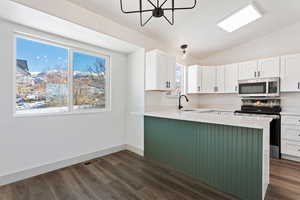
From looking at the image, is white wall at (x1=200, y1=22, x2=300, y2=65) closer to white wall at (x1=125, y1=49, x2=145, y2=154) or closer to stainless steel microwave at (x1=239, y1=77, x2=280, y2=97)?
stainless steel microwave at (x1=239, y1=77, x2=280, y2=97)

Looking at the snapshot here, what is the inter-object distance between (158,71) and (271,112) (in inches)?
107

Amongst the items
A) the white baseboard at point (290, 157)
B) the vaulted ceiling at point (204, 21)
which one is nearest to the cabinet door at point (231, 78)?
the vaulted ceiling at point (204, 21)

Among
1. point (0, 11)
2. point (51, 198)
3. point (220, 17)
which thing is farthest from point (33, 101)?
point (220, 17)

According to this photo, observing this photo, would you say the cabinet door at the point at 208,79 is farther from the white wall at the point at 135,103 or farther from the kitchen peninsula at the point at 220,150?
the kitchen peninsula at the point at 220,150

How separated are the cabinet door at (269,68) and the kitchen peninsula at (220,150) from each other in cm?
197

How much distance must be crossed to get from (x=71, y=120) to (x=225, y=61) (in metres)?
4.43

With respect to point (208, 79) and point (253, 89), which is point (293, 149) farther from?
point (208, 79)

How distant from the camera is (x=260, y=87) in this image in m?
3.53

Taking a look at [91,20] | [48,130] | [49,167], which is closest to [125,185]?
[49,167]

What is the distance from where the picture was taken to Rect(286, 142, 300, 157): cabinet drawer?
9.45 ft

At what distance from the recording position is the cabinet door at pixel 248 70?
3.62 meters

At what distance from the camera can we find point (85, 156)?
2902 millimetres

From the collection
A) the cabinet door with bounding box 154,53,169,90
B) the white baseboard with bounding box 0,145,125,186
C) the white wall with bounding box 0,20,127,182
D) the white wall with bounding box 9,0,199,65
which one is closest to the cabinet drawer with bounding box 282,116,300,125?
the cabinet door with bounding box 154,53,169,90

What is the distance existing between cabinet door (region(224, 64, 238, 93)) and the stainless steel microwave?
0.49 feet
